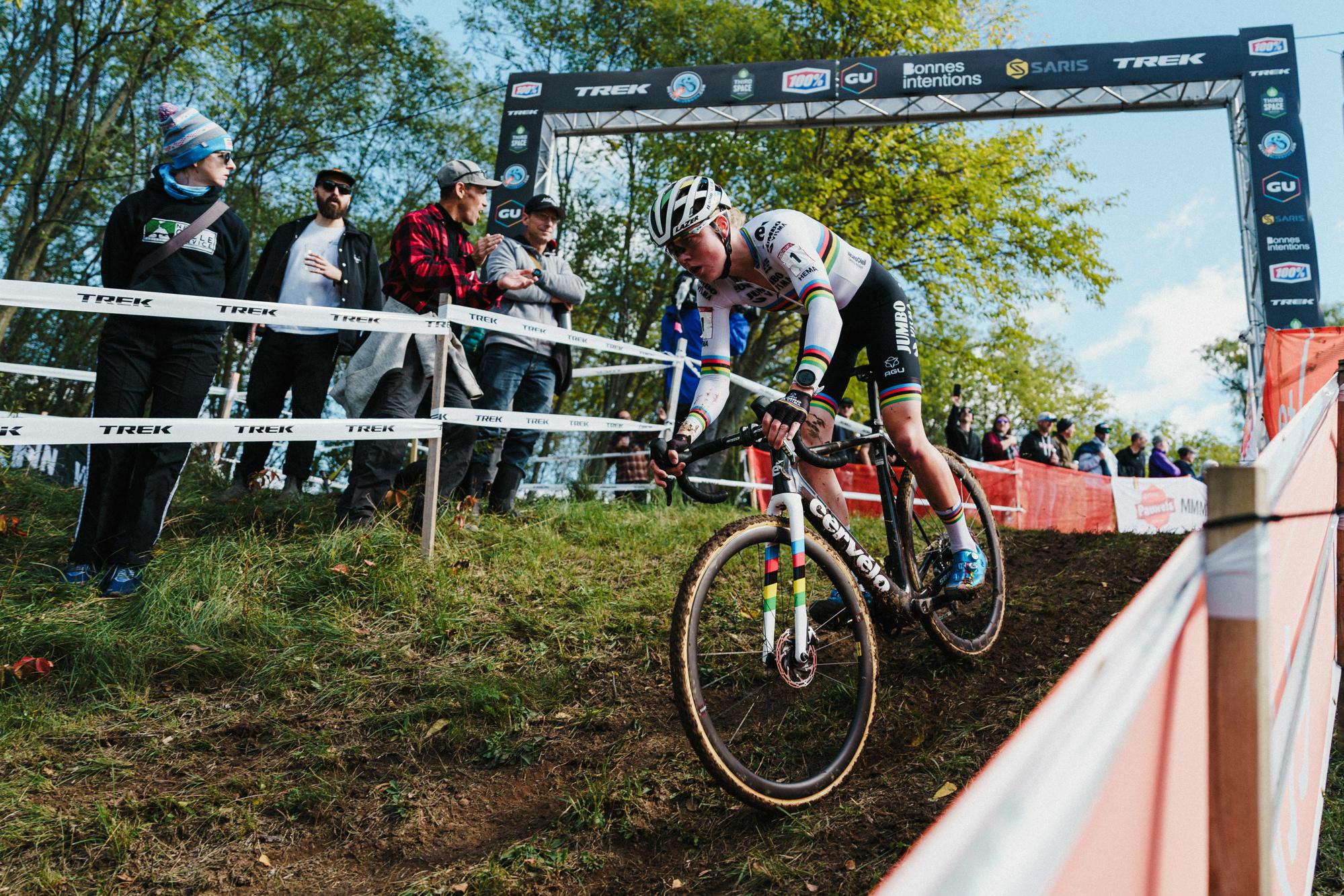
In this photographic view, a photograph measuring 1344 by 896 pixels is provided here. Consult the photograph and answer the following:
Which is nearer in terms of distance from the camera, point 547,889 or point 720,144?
point 547,889

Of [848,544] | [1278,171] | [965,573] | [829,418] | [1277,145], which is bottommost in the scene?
[965,573]

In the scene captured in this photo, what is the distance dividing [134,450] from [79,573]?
68 cm

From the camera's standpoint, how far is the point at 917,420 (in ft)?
12.9

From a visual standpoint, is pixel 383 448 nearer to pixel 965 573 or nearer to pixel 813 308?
pixel 813 308

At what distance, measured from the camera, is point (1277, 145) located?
1312 centimetres

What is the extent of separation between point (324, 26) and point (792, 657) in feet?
69.0

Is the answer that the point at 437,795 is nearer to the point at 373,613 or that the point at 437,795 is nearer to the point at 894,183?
the point at 373,613

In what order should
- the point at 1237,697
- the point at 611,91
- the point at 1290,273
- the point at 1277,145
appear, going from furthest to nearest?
1. the point at 611,91
2. the point at 1277,145
3. the point at 1290,273
4. the point at 1237,697

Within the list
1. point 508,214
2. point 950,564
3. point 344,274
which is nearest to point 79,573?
point 344,274

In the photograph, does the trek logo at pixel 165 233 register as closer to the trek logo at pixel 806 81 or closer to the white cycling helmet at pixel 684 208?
the white cycling helmet at pixel 684 208

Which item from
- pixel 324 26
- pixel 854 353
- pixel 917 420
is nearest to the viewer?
pixel 917 420

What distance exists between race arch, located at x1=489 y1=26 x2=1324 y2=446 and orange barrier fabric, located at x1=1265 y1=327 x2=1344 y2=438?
2.84 metres

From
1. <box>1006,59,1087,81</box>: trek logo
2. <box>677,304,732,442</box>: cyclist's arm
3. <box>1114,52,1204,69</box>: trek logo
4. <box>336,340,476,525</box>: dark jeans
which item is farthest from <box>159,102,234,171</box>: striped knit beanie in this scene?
<box>1114,52,1204,69</box>: trek logo

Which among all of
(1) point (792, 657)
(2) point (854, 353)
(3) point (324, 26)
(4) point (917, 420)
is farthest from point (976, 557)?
(3) point (324, 26)
